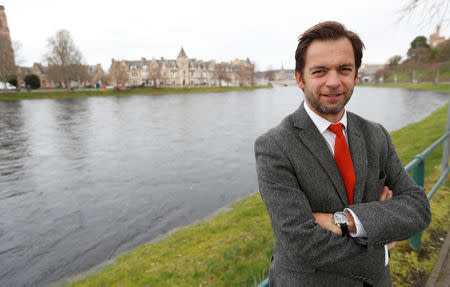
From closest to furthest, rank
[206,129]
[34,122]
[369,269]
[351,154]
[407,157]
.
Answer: [369,269], [351,154], [407,157], [206,129], [34,122]

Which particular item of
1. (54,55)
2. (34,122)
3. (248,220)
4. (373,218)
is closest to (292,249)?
(373,218)

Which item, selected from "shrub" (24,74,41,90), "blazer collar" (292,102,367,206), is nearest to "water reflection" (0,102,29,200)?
"blazer collar" (292,102,367,206)

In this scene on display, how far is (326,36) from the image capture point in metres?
1.77

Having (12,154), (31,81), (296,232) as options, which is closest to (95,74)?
(31,81)

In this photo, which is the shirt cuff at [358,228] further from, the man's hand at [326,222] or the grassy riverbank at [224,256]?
the grassy riverbank at [224,256]

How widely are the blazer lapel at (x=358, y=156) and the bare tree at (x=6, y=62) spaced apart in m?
68.0

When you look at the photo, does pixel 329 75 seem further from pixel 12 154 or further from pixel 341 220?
pixel 12 154

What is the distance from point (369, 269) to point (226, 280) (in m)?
2.92

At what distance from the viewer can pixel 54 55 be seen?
63.3 meters

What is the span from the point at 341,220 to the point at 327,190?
189 millimetres

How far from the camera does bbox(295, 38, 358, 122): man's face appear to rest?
179 centimetres

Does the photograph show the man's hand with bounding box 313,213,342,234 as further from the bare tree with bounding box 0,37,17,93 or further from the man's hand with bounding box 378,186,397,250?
the bare tree with bounding box 0,37,17,93

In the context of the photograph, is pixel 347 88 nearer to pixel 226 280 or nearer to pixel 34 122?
pixel 226 280

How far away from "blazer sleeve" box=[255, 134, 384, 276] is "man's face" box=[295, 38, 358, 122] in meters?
0.42
